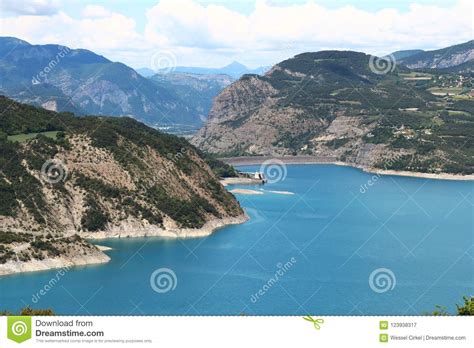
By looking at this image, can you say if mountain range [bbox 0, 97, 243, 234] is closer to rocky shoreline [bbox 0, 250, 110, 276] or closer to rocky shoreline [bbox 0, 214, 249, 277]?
rocky shoreline [bbox 0, 214, 249, 277]

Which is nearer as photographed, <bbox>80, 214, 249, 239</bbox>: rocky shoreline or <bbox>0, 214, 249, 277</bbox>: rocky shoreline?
<bbox>0, 214, 249, 277</bbox>: rocky shoreline

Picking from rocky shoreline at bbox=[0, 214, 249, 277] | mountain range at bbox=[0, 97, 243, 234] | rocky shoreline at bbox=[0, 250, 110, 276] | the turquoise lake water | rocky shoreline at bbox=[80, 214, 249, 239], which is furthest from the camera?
rocky shoreline at bbox=[80, 214, 249, 239]

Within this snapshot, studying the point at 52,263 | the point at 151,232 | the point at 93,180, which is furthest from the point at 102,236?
the point at 52,263

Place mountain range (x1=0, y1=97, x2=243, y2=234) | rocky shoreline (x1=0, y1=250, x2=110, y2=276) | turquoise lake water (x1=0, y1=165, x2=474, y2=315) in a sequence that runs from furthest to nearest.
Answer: mountain range (x1=0, y1=97, x2=243, y2=234)
rocky shoreline (x1=0, y1=250, x2=110, y2=276)
turquoise lake water (x1=0, y1=165, x2=474, y2=315)

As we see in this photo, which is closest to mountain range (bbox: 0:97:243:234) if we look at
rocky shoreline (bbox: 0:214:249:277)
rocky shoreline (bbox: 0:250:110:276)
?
rocky shoreline (bbox: 0:214:249:277)

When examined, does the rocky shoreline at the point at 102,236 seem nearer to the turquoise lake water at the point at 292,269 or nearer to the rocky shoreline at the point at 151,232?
the rocky shoreline at the point at 151,232

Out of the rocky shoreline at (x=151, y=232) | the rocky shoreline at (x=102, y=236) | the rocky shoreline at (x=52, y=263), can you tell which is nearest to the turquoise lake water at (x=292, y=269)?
the rocky shoreline at (x=52, y=263)

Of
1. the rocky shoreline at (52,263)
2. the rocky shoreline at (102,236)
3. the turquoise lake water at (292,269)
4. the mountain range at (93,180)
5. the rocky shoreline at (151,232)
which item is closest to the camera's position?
the turquoise lake water at (292,269)

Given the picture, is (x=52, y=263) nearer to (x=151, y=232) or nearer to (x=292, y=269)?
(x=151, y=232)
